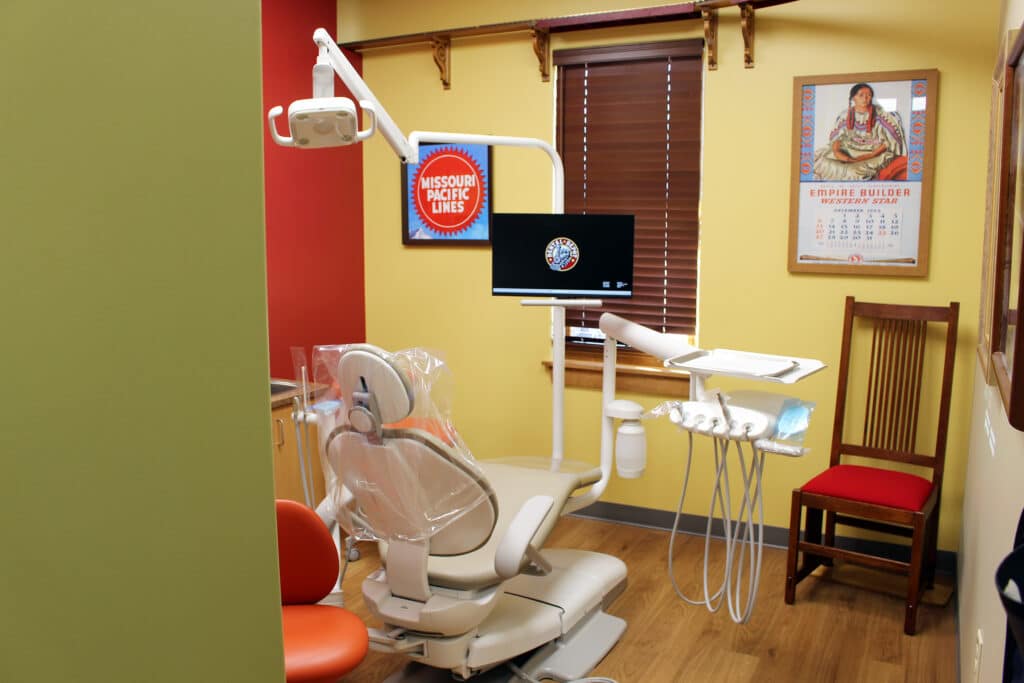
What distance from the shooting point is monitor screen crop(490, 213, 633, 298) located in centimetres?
Answer: 303

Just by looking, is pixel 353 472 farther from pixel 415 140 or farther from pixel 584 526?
pixel 584 526

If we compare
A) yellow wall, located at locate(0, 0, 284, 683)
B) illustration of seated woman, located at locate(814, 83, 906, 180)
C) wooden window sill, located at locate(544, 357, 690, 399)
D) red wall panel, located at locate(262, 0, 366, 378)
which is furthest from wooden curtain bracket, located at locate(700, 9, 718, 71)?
yellow wall, located at locate(0, 0, 284, 683)

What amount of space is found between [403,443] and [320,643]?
0.51m

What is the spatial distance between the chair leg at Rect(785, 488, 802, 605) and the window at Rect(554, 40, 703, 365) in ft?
3.32

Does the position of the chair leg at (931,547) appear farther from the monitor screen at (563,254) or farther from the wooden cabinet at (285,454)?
the wooden cabinet at (285,454)

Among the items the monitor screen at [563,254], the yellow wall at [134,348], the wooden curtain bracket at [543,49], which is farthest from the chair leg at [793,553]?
the yellow wall at [134,348]

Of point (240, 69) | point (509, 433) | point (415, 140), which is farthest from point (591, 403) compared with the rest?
point (240, 69)

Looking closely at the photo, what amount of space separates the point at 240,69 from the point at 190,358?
0.32 meters

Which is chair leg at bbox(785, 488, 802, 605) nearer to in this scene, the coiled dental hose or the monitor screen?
the coiled dental hose

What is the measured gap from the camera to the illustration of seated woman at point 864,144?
3414mm

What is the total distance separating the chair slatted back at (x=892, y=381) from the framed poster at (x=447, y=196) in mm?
1794

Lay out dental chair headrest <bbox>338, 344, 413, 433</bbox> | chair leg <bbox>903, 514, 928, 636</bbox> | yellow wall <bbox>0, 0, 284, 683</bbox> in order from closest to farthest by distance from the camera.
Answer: yellow wall <bbox>0, 0, 284, 683</bbox>
dental chair headrest <bbox>338, 344, 413, 433</bbox>
chair leg <bbox>903, 514, 928, 636</bbox>

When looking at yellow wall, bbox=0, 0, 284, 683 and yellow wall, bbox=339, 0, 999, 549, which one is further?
yellow wall, bbox=339, 0, 999, 549

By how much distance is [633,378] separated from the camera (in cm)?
404
